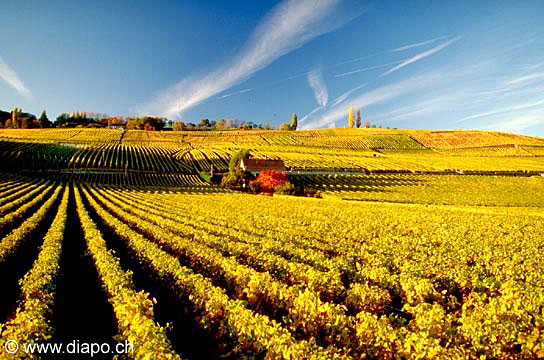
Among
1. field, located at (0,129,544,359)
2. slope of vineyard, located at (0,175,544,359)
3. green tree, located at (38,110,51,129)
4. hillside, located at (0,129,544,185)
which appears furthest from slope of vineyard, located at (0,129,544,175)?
slope of vineyard, located at (0,175,544,359)

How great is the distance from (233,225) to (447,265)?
616 inches

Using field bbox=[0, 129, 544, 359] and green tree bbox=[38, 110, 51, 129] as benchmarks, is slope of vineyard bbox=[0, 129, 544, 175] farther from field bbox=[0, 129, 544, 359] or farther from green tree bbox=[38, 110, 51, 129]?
field bbox=[0, 129, 544, 359]

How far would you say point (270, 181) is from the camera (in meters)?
68.4

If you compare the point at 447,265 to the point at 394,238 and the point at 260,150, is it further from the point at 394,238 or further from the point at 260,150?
the point at 260,150

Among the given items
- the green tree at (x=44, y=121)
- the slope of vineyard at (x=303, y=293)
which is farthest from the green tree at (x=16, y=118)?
the slope of vineyard at (x=303, y=293)

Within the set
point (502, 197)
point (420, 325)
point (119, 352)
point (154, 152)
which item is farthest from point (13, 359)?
point (154, 152)

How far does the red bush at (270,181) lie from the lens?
67500 mm

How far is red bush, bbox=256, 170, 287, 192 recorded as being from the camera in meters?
67.5

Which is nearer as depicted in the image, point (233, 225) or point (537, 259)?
point (537, 259)

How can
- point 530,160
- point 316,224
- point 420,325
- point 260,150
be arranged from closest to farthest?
point 420,325
point 316,224
point 530,160
point 260,150

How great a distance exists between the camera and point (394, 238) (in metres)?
21.0

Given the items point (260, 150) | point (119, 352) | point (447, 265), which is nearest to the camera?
point (119, 352)

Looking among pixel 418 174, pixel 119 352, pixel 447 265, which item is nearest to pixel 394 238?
pixel 447 265

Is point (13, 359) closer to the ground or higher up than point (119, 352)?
higher up
